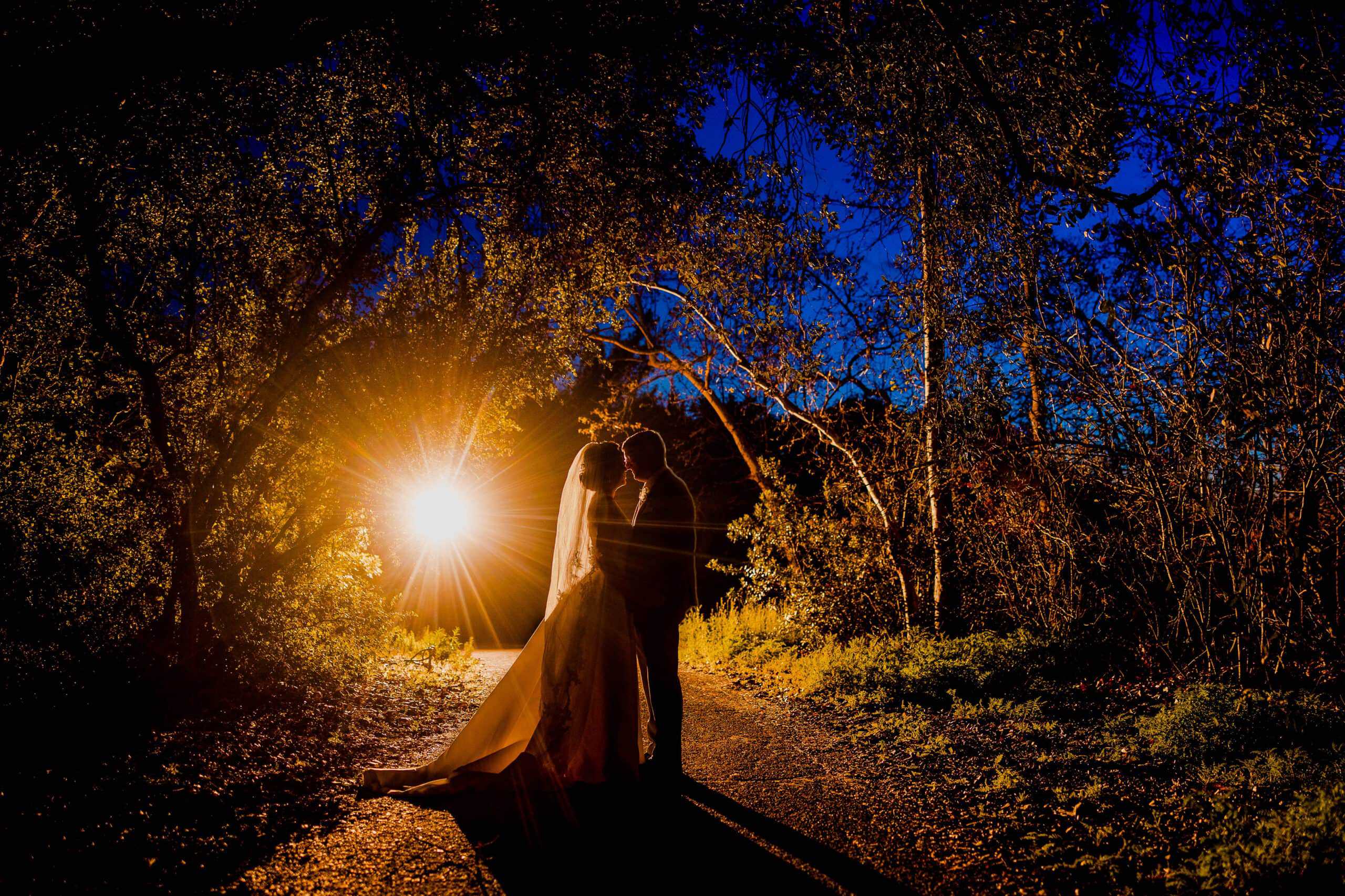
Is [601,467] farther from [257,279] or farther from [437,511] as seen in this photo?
[437,511]

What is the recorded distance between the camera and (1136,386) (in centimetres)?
582

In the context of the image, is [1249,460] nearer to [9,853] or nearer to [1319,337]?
[1319,337]

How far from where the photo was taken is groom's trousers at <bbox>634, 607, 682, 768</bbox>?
4.07 metres

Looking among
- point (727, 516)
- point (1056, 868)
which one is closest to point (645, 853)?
point (1056, 868)

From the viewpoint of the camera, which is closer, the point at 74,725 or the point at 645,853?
the point at 645,853

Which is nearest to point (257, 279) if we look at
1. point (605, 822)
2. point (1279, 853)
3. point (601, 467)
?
point (601, 467)

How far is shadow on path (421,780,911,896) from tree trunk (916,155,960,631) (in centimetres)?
582

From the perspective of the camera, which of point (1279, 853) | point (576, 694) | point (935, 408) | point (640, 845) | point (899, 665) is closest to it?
point (1279, 853)

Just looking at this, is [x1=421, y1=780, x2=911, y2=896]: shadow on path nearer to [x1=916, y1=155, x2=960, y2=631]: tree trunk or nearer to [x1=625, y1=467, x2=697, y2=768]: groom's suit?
[x1=625, y1=467, x2=697, y2=768]: groom's suit

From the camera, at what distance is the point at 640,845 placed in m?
3.33

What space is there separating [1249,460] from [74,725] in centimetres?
965

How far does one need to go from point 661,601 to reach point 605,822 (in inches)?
49.5

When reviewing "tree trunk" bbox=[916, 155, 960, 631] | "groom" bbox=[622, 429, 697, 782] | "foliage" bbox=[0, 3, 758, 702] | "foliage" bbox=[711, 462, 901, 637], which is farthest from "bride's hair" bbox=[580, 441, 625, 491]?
"foliage" bbox=[711, 462, 901, 637]

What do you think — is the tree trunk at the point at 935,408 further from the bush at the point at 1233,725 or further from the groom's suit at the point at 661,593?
the groom's suit at the point at 661,593
